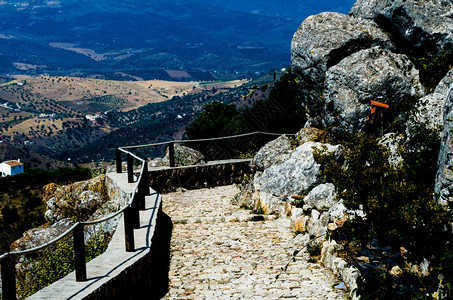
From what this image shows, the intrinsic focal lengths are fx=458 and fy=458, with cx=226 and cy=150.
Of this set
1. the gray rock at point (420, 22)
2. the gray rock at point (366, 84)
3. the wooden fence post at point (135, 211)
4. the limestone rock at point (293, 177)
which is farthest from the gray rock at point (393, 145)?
the wooden fence post at point (135, 211)

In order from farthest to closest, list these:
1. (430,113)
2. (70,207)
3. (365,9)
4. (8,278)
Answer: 1. (365,9)
2. (70,207)
3. (430,113)
4. (8,278)

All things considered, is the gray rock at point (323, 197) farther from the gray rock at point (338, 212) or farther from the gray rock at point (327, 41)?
the gray rock at point (327, 41)

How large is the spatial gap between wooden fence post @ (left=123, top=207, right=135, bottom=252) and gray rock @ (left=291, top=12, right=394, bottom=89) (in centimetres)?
899

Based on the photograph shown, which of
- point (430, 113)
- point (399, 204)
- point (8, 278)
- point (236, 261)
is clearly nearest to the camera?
point (8, 278)

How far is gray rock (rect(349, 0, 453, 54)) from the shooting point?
42.5 feet

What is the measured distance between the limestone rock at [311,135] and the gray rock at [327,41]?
152cm

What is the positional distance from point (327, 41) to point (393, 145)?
4999mm

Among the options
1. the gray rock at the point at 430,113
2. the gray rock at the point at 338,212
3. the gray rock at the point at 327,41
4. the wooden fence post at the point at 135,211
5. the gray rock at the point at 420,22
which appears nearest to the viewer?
the wooden fence post at the point at 135,211

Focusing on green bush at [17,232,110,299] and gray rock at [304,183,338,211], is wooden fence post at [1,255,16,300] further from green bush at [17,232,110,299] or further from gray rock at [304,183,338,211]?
gray rock at [304,183,338,211]

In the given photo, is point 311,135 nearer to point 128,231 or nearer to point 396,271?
point 396,271

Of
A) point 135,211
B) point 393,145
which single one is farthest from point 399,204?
point 135,211

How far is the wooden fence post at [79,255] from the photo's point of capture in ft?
19.2

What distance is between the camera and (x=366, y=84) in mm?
12672

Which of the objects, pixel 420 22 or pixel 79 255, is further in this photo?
pixel 420 22
